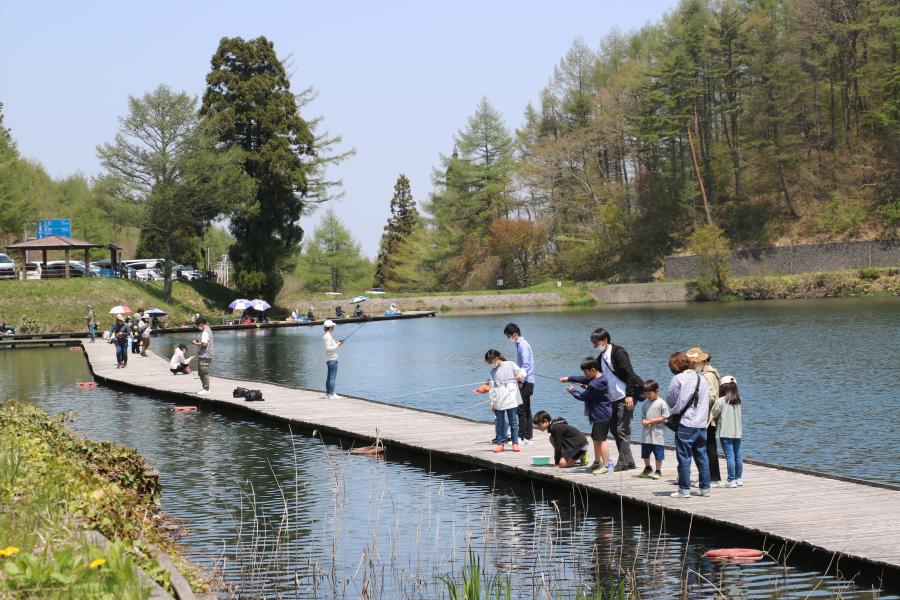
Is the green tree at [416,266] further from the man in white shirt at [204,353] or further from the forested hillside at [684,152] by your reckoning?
the man in white shirt at [204,353]

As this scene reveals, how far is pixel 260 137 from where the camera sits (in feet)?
239

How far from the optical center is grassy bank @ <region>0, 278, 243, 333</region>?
62.3 m

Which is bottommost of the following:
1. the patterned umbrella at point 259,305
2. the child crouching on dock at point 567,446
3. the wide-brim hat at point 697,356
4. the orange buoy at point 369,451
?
the orange buoy at point 369,451

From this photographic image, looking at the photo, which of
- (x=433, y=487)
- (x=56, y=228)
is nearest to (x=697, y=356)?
(x=433, y=487)

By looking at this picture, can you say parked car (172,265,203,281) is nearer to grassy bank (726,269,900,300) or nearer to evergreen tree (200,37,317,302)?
evergreen tree (200,37,317,302)

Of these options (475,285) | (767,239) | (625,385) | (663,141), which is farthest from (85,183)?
(625,385)

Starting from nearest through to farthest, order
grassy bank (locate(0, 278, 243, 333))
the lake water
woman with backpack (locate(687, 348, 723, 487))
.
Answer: the lake water
woman with backpack (locate(687, 348, 723, 487))
grassy bank (locate(0, 278, 243, 333))

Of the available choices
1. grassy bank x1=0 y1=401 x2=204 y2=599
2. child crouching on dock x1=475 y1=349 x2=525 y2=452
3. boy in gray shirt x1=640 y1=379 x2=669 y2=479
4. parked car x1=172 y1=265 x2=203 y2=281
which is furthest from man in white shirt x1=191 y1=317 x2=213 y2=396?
parked car x1=172 y1=265 x2=203 y2=281

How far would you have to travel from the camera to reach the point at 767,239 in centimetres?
8238

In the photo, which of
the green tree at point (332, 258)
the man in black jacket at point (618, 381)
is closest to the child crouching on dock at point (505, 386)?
the man in black jacket at point (618, 381)

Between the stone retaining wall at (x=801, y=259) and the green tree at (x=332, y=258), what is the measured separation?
43418mm

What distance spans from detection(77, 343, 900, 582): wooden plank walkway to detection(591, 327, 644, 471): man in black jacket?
2.33 ft

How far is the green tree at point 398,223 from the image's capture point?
118m

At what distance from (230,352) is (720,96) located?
176 feet
